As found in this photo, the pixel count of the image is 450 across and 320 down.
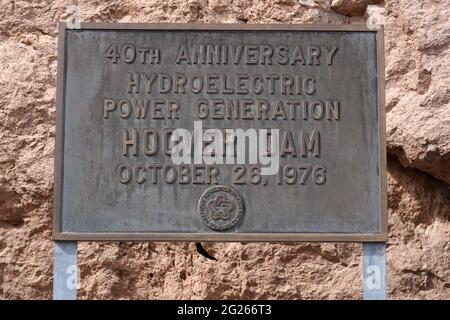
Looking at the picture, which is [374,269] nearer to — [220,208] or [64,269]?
[220,208]

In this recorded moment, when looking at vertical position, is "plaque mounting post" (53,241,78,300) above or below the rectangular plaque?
below

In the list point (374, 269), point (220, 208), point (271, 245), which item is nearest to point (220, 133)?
point (220, 208)

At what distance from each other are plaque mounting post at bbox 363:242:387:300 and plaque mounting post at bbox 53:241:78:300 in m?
1.69

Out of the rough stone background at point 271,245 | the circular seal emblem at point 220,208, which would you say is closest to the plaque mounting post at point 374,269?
the circular seal emblem at point 220,208

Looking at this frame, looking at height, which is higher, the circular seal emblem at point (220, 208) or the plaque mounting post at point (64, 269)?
the circular seal emblem at point (220, 208)

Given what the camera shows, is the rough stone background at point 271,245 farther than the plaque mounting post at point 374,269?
Yes

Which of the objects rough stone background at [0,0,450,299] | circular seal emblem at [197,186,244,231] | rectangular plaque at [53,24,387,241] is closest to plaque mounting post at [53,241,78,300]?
rectangular plaque at [53,24,387,241]

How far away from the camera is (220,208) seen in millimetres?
5762

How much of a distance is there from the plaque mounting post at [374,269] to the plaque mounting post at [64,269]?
66.4 inches

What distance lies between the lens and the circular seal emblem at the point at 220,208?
5.75m

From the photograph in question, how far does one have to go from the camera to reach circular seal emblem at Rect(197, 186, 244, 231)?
18.9 feet

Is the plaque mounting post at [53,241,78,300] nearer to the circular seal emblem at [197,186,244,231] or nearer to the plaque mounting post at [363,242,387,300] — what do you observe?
the circular seal emblem at [197,186,244,231]

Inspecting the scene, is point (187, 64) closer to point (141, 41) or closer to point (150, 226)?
point (141, 41)

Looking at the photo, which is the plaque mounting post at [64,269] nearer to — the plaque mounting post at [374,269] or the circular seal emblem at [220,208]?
the circular seal emblem at [220,208]
